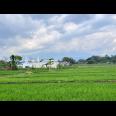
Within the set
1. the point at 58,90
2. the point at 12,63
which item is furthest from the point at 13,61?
the point at 58,90

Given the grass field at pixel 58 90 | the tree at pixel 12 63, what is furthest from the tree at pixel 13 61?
the grass field at pixel 58 90

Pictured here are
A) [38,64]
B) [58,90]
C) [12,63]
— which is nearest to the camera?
[58,90]

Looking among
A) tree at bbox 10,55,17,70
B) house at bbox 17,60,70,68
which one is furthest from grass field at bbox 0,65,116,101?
house at bbox 17,60,70,68

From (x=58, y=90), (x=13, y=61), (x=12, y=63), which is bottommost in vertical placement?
(x=58, y=90)

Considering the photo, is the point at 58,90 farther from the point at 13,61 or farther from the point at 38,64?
the point at 38,64

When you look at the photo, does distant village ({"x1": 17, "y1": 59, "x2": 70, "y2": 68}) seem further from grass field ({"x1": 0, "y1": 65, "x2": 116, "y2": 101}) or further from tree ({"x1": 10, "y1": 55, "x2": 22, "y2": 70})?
grass field ({"x1": 0, "y1": 65, "x2": 116, "y2": 101})

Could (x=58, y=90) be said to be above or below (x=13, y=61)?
below

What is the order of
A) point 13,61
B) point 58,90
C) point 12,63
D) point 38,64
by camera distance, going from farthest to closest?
point 38,64 → point 12,63 → point 13,61 → point 58,90

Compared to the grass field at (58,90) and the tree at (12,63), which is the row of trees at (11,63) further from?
the grass field at (58,90)
